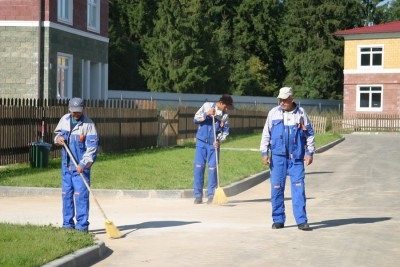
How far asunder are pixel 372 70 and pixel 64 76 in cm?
3345

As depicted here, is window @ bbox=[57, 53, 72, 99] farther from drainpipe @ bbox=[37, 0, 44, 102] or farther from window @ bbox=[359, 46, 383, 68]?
window @ bbox=[359, 46, 383, 68]

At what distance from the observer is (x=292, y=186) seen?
11.2 meters

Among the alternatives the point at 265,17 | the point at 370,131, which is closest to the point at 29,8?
the point at 370,131

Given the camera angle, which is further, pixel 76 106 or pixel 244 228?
pixel 244 228

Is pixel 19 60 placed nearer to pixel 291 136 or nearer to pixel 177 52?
pixel 291 136

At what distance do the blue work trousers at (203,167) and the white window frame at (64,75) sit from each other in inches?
706

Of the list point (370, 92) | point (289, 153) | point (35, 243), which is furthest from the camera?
point (370, 92)

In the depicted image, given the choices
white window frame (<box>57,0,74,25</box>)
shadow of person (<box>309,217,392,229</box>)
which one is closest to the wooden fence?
white window frame (<box>57,0,74,25</box>)

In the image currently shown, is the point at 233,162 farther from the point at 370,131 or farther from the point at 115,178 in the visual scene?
the point at 370,131

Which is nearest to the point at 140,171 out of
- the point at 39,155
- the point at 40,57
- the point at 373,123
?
the point at 39,155

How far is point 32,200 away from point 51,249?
6278mm

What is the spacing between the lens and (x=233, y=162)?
75.7ft

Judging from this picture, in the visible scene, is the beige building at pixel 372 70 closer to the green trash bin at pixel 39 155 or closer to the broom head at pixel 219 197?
the green trash bin at pixel 39 155

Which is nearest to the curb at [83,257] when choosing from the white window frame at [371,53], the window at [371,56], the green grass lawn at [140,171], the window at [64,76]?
the green grass lawn at [140,171]
